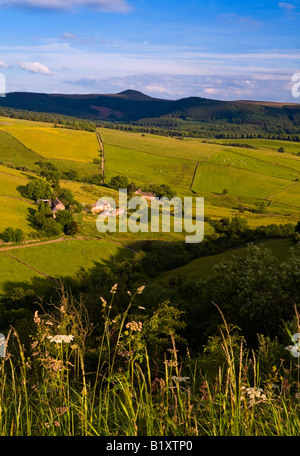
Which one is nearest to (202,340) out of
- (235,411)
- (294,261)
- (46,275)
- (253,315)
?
(253,315)

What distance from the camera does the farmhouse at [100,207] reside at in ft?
356

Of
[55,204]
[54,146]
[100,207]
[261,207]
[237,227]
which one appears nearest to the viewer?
[55,204]

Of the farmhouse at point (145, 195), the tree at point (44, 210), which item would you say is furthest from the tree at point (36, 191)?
the farmhouse at point (145, 195)

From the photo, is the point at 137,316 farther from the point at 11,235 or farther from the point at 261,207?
the point at 261,207

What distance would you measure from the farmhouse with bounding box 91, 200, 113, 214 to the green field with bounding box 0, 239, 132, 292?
830 inches

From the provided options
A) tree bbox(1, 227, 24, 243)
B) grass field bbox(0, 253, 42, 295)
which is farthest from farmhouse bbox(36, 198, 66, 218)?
grass field bbox(0, 253, 42, 295)

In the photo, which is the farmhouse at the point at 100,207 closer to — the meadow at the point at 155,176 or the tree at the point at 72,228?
the meadow at the point at 155,176

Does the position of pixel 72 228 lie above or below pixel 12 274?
above

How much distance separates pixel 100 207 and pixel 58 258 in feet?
115

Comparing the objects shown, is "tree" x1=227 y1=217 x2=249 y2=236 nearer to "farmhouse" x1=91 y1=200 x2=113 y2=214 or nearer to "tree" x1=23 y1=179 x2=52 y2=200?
"farmhouse" x1=91 y1=200 x2=113 y2=214

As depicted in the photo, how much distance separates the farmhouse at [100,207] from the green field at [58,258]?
21.1 m

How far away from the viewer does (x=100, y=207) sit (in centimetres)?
11081

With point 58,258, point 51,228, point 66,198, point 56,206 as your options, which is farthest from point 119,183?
point 58,258
